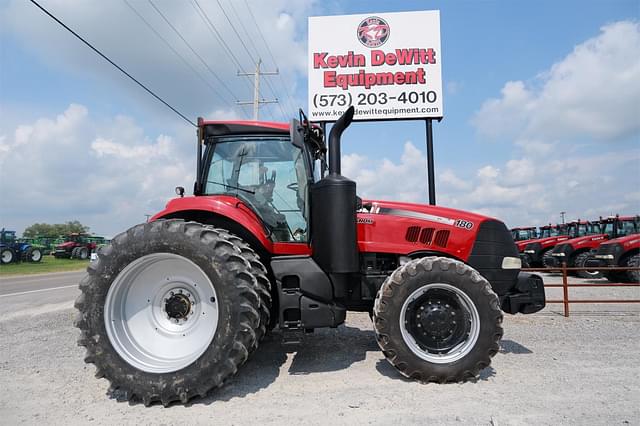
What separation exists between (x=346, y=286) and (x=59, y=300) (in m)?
7.93

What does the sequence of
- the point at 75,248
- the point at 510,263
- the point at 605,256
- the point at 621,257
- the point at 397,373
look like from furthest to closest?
the point at 75,248 → the point at 605,256 → the point at 621,257 → the point at 510,263 → the point at 397,373

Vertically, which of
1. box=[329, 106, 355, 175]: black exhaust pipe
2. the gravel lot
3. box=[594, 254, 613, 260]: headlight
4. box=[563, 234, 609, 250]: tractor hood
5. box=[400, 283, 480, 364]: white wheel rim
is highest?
box=[329, 106, 355, 175]: black exhaust pipe

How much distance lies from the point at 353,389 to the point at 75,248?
105 feet

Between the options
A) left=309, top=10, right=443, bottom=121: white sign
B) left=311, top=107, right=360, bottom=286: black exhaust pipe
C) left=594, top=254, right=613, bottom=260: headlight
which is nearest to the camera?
left=311, top=107, right=360, bottom=286: black exhaust pipe

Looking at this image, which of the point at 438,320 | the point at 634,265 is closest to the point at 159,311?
the point at 438,320

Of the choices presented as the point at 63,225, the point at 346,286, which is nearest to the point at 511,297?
the point at 346,286

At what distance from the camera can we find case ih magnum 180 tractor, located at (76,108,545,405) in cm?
305

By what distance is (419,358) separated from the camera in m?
3.24

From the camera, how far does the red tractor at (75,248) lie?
28969 mm

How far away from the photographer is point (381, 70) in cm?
928

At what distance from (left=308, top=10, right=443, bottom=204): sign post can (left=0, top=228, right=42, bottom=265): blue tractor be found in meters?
23.0

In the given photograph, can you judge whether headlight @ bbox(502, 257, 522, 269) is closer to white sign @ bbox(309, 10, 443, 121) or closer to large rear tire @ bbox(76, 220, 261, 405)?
large rear tire @ bbox(76, 220, 261, 405)

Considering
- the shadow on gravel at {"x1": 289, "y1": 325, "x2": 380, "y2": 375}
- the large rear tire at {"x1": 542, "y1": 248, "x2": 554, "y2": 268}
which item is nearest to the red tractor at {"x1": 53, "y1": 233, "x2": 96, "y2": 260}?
the shadow on gravel at {"x1": 289, "y1": 325, "x2": 380, "y2": 375}

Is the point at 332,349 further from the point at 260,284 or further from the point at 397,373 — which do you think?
the point at 260,284
